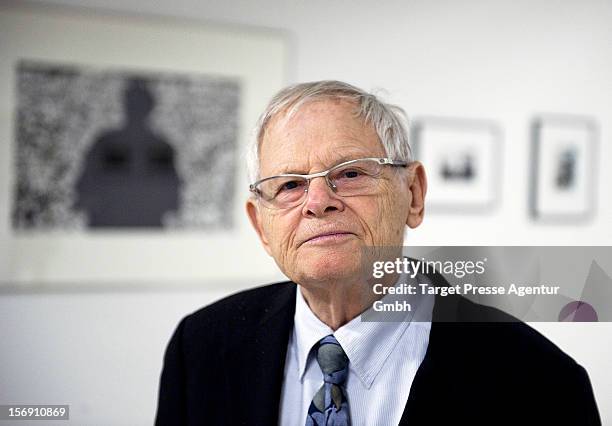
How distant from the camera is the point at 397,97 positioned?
215 centimetres

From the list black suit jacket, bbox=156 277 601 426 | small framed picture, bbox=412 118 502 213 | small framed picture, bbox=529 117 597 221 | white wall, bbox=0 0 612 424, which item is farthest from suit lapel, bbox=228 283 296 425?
small framed picture, bbox=529 117 597 221

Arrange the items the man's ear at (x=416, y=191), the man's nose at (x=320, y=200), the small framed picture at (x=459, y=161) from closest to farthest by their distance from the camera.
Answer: the man's nose at (x=320, y=200)
the man's ear at (x=416, y=191)
the small framed picture at (x=459, y=161)

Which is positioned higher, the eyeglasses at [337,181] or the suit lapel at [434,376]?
the eyeglasses at [337,181]

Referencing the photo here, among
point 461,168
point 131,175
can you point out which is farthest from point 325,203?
point 461,168

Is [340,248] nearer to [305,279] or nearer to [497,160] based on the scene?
[305,279]

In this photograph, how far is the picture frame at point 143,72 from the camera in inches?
72.9

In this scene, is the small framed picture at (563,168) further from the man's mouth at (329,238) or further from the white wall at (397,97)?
the man's mouth at (329,238)

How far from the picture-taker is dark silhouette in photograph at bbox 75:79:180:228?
1.92 m

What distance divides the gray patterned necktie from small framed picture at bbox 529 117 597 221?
5.55 feet

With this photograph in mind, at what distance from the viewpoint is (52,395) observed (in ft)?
6.10

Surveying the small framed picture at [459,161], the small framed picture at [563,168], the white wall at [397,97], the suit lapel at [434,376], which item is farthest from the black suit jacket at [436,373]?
the small framed picture at [563,168]

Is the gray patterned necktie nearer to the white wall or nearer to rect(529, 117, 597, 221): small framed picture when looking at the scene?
the white wall

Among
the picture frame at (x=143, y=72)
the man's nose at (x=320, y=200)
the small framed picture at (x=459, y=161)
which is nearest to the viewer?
the man's nose at (x=320, y=200)

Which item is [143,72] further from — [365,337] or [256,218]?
[365,337]
